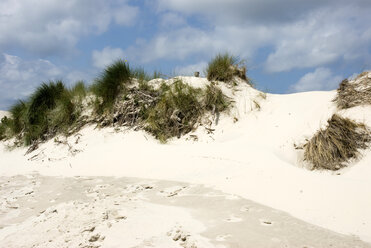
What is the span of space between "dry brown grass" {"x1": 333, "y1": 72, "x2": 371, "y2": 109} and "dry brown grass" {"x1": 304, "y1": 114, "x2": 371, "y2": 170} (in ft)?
2.51

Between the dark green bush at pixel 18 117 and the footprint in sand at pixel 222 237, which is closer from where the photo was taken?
the footprint in sand at pixel 222 237

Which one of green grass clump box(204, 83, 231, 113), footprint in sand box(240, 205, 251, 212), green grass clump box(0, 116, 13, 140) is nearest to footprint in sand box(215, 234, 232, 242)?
footprint in sand box(240, 205, 251, 212)

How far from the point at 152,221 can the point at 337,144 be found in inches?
149

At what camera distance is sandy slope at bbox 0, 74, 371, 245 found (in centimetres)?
336

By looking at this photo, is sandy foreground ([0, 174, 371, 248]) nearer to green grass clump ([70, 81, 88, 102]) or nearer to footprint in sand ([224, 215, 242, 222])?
footprint in sand ([224, 215, 242, 222])

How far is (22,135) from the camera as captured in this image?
9648mm

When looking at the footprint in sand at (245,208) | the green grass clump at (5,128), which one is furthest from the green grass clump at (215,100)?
the green grass clump at (5,128)

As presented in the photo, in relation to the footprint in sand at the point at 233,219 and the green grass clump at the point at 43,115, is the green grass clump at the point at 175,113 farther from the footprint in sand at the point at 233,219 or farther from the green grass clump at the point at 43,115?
the footprint in sand at the point at 233,219

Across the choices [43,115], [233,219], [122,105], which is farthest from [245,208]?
[43,115]

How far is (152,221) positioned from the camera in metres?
2.95

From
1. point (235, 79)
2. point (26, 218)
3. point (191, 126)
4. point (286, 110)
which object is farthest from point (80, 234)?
point (235, 79)

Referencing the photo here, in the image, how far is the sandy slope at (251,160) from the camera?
132 inches

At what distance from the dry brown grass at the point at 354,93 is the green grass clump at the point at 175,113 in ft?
10.5

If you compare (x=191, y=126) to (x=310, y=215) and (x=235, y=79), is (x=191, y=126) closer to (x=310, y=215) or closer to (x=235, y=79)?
(x=235, y=79)
